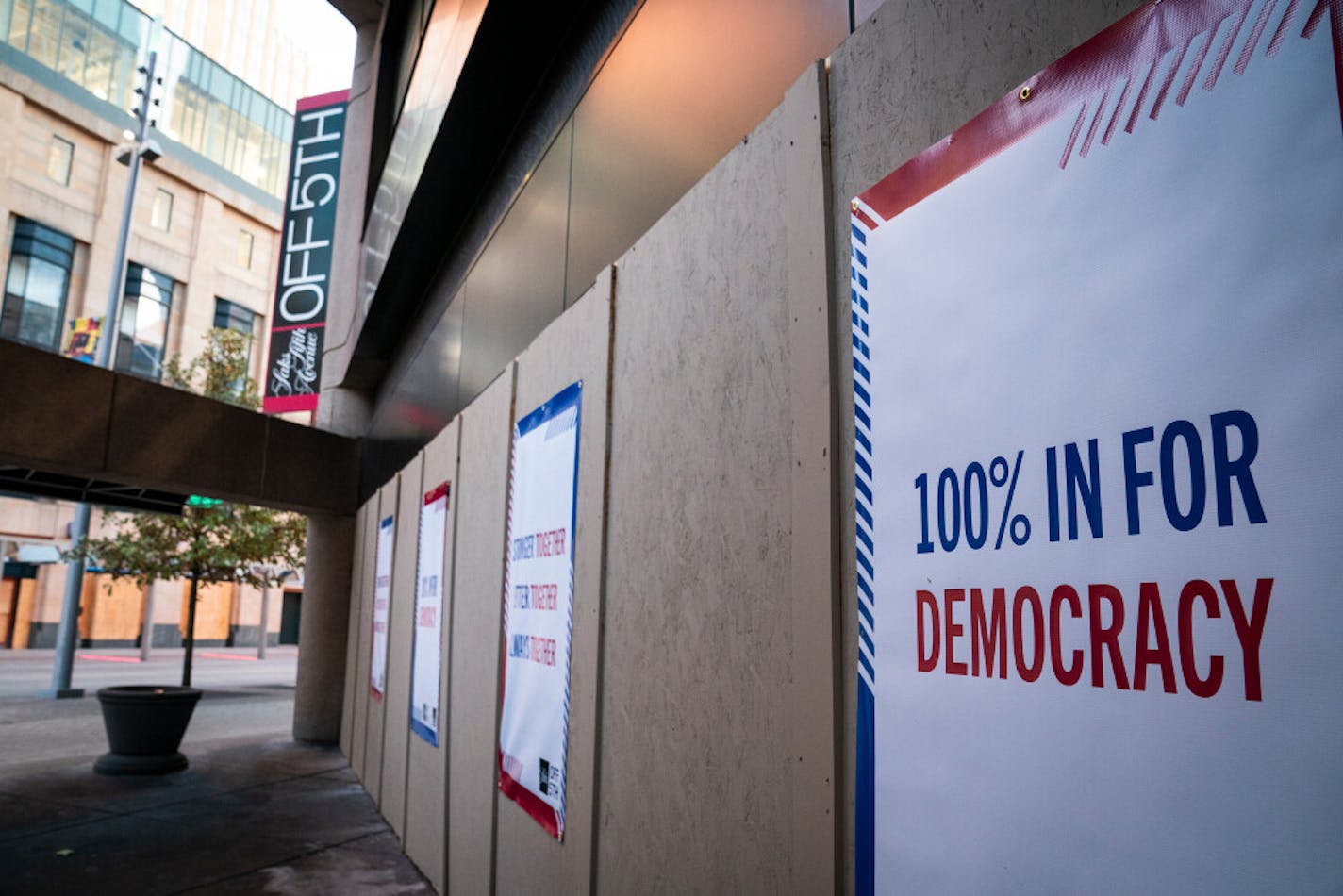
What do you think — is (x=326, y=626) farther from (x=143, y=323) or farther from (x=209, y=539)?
(x=143, y=323)


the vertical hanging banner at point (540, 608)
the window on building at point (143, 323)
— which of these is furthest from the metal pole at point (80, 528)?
the vertical hanging banner at point (540, 608)

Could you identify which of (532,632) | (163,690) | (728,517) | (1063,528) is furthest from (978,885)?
(163,690)

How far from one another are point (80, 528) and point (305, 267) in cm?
861

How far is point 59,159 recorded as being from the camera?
30438mm

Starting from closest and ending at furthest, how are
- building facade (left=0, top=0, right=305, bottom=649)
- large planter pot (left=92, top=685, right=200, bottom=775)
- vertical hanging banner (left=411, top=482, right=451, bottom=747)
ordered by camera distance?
vertical hanging banner (left=411, top=482, right=451, bottom=747), large planter pot (left=92, top=685, right=200, bottom=775), building facade (left=0, top=0, right=305, bottom=649)

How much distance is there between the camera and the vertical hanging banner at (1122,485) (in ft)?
3.43

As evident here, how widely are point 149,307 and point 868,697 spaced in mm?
38871

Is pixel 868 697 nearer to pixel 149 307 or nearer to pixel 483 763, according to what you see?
pixel 483 763

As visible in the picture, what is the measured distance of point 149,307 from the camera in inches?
1320

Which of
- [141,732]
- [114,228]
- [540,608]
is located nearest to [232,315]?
[114,228]

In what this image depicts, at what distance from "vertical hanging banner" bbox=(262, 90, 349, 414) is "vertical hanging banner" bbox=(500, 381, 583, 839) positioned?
434 inches

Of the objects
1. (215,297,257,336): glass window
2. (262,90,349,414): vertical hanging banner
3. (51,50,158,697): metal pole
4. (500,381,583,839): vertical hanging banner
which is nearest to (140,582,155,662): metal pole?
(51,50,158,697): metal pole

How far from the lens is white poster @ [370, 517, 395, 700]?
27.1 ft

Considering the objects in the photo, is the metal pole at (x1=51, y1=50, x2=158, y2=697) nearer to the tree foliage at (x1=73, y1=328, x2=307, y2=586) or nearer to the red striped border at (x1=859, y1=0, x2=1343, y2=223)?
the tree foliage at (x1=73, y1=328, x2=307, y2=586)
